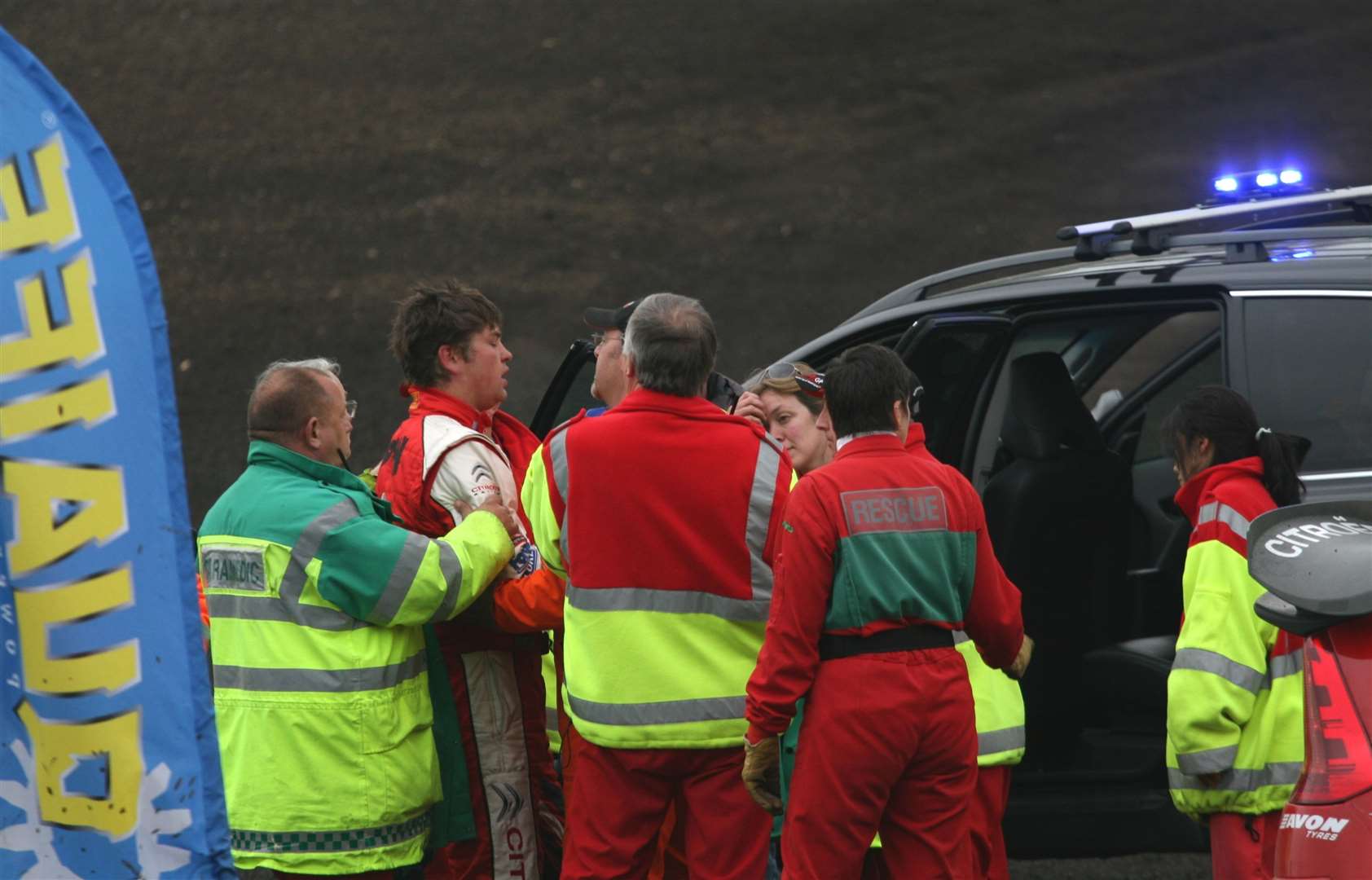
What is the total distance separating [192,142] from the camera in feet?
58.9

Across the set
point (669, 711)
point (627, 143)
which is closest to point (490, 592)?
point (669, 711)

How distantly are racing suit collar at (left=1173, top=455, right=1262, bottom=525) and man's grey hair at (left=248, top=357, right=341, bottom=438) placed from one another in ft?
7.38

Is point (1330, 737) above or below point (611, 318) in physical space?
below

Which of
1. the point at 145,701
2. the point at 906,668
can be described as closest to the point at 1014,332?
the point at 906,668

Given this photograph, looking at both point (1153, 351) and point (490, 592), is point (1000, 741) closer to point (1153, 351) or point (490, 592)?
point (490, 592)

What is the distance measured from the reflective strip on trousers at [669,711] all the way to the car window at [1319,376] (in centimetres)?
163

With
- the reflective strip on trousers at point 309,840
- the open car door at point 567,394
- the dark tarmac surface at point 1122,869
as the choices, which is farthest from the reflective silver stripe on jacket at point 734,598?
the dark tarmac surface at point 1122,869

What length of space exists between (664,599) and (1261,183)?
272cm

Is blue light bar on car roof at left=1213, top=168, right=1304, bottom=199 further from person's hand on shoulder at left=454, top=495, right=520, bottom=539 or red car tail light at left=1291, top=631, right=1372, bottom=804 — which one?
red car tail light at left=1291, top=631, right=1372, bottom=804

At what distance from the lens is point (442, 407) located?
4621 millimetres

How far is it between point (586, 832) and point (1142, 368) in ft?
32.4

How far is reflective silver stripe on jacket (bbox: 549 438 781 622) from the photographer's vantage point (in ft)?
12.9

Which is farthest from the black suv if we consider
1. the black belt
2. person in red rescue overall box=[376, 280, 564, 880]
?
the black belt

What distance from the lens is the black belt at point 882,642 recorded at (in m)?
3.75
